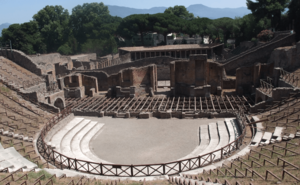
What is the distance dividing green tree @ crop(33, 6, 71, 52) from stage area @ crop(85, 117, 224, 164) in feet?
164

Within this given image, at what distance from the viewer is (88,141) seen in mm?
20375

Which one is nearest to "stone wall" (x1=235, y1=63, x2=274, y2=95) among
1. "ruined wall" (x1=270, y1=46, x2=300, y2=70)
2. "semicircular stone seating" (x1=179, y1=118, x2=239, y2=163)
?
"ruined wall" (x1=270, y1=46, x2=300, y2=70)

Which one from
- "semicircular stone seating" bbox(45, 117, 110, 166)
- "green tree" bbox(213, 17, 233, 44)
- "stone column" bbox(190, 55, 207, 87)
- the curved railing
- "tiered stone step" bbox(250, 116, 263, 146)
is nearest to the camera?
the curved railing

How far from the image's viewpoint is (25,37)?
58.6 meters

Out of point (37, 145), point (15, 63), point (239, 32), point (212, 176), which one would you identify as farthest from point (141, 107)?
point (239, 32)

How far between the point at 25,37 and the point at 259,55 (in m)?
49.7

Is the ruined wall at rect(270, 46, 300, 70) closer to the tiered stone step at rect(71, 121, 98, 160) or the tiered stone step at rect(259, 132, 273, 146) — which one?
the tiered stone step at rect(259, 132, 273, 146)

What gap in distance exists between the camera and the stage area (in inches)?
688

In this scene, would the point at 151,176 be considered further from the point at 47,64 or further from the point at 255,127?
the point at 47,64

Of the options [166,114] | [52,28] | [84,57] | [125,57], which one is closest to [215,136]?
[166,114]

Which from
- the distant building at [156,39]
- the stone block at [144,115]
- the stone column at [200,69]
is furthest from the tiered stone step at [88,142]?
the distant building at [156,39]

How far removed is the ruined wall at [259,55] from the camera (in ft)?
110

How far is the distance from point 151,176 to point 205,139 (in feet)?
24.7

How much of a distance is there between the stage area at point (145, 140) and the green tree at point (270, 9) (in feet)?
89.5
